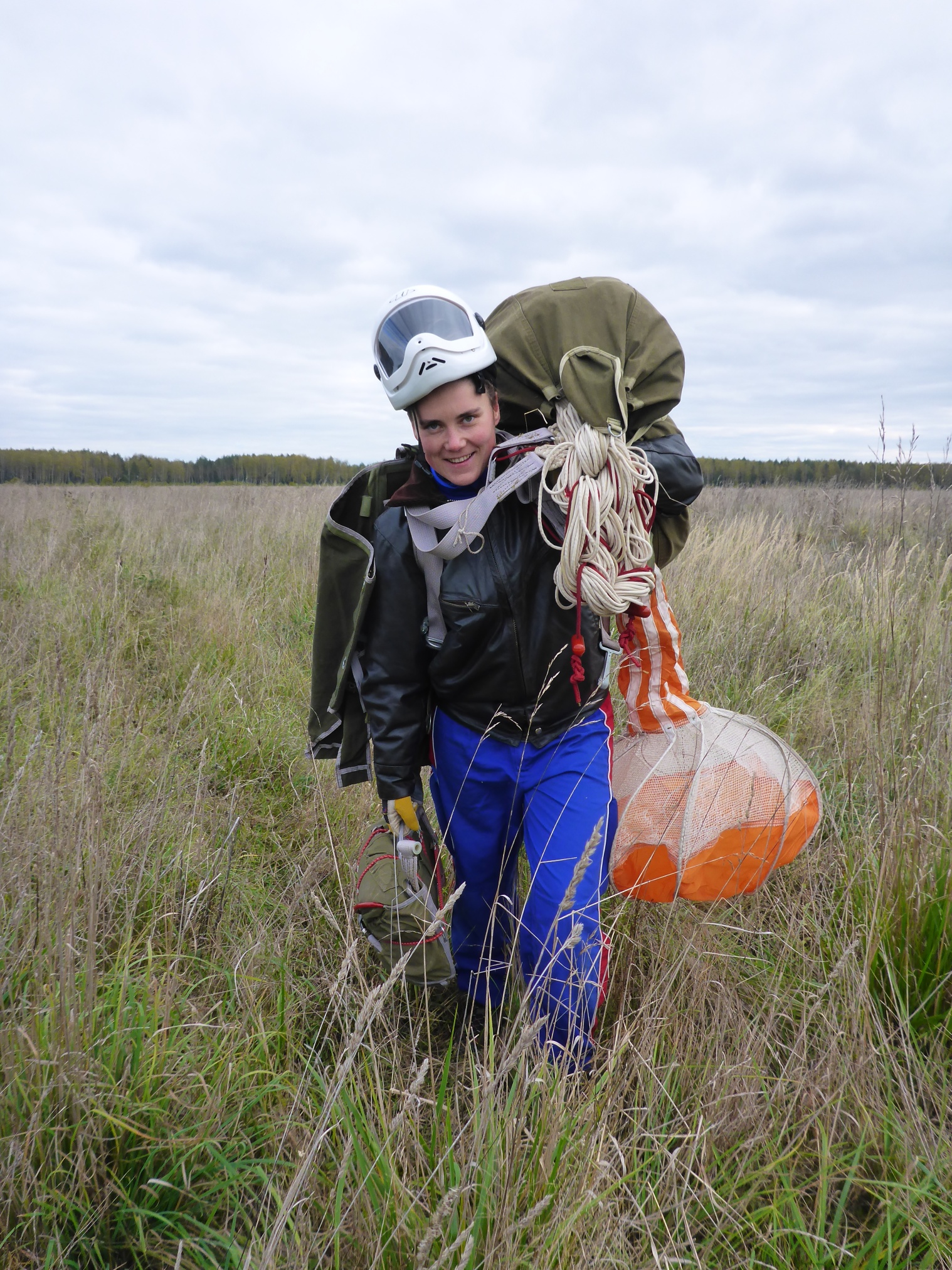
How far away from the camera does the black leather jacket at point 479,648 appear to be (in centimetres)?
216

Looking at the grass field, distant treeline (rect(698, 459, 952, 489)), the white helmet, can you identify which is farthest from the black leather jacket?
distant treeline (rect(698, 459, 952, 489))

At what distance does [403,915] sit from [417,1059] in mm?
553

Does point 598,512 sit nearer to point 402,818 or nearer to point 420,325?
point 420,325

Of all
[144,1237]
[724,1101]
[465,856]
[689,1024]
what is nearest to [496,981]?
[465,856]

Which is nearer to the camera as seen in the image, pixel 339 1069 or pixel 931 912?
pixel 339 1069

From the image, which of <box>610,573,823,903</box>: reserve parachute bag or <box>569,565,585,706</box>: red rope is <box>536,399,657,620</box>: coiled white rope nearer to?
<box>569,565,585,706</box>: red rope

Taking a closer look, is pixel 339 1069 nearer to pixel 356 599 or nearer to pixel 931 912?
pixel 356 599

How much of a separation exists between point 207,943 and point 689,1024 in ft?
5.12

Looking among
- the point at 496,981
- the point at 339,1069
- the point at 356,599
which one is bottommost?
the point at 496,981

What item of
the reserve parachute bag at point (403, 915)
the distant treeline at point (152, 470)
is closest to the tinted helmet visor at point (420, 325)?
the reserve parachute bag at point (403, 915)

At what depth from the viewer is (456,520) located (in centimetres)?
211

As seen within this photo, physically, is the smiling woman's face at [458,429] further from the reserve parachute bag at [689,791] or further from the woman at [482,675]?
the reserve parachute bag at [689,791]

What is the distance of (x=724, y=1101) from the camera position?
175 centimetres

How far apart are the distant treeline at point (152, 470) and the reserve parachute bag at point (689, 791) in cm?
2415
